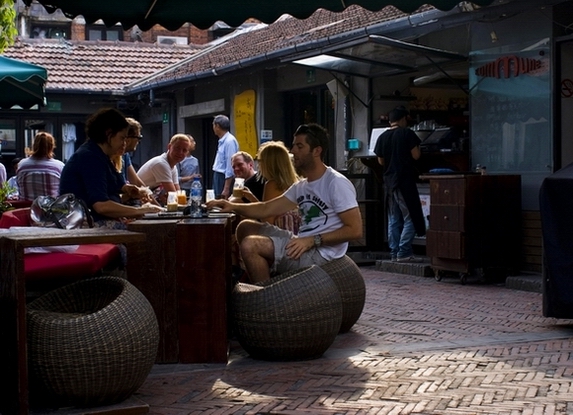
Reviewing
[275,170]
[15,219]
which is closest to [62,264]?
[15,219]

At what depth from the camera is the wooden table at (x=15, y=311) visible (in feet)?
15.1

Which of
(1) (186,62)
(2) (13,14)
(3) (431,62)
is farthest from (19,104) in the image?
(1) (186,62)

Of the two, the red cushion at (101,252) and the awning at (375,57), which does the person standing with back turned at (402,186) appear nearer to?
the awning at (375,57)

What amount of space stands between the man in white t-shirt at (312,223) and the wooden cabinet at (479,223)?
399 cm

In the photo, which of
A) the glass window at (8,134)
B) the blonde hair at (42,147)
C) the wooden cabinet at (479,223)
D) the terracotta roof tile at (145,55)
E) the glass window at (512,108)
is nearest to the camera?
the wooden cabinet at (479,223)

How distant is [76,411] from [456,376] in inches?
87.6

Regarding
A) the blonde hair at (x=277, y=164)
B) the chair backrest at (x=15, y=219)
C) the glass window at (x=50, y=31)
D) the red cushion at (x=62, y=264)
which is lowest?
the red cushion at (x=62, y=264)

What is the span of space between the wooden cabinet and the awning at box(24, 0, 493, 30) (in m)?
2.96

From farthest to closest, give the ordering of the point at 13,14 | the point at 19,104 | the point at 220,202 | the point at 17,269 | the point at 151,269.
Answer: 1. the point at 19,104
2. the point at 13,14
3. the point at 220,202
4. the point at 151,269
5. the point at 17,269

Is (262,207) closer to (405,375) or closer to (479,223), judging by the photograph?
(405,375)

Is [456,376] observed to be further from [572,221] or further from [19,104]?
[19,104]

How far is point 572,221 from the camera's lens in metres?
7.44

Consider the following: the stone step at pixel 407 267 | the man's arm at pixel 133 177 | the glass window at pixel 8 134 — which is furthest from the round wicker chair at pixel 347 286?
the glass window at pixel 8 134

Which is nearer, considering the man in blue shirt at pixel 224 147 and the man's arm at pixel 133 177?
the man's arm at pixel 133 177
